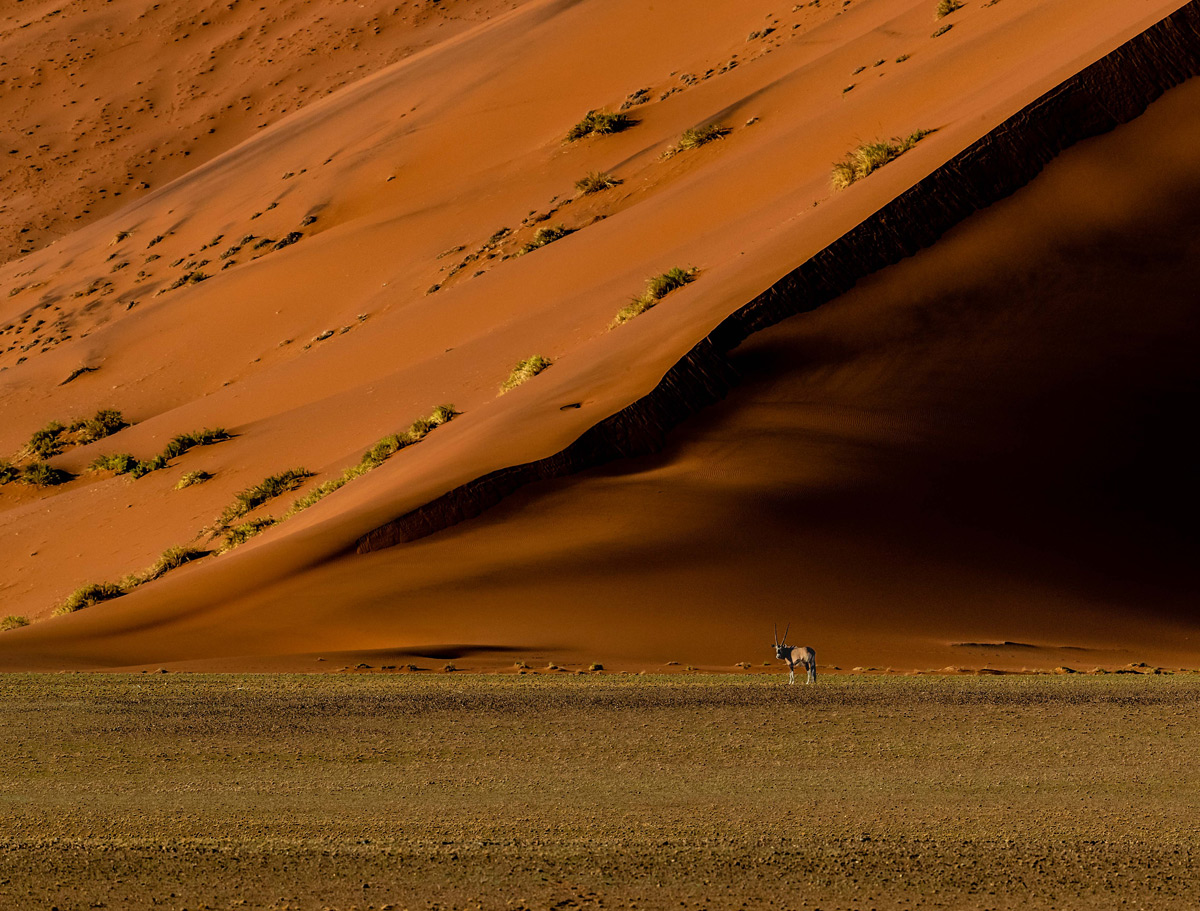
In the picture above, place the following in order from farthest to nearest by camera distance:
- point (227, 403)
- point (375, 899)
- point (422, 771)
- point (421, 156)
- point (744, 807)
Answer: point (421, 156) → point (227, 403) → point (422, 771) → point (744, 807) → point (375, 899)

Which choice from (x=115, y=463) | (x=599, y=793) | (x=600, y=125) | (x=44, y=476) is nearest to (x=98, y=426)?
(x=44, y=476)

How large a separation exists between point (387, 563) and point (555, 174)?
24171 mm

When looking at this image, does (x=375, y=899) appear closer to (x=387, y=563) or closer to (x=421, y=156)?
(x=387, y=563)

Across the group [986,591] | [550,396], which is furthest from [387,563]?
[986,591]

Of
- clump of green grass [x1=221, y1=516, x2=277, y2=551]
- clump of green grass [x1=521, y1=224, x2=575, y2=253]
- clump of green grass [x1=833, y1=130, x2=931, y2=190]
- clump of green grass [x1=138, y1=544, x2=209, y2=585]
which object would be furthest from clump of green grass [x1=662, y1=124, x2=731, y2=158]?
clump of green grass [x1=138, y1=544, x2=209, y2=585]

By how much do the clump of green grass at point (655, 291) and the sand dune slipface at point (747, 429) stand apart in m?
0.66

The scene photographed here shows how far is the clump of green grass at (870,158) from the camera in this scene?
22.9m

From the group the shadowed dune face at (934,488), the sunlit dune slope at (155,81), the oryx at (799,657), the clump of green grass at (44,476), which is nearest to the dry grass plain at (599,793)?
the oryx at (799,657)

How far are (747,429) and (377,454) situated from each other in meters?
6.62

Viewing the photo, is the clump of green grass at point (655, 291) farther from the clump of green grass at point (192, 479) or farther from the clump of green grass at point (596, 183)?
the clump of green grass at point (596, 183)

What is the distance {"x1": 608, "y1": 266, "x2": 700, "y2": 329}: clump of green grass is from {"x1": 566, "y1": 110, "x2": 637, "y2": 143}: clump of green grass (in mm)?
17381

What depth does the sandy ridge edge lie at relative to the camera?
53.9 feet

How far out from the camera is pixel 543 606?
1450 cm

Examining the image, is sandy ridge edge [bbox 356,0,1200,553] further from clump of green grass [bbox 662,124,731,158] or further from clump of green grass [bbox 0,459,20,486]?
clump of green grass [bbox 0,459,20,486]
